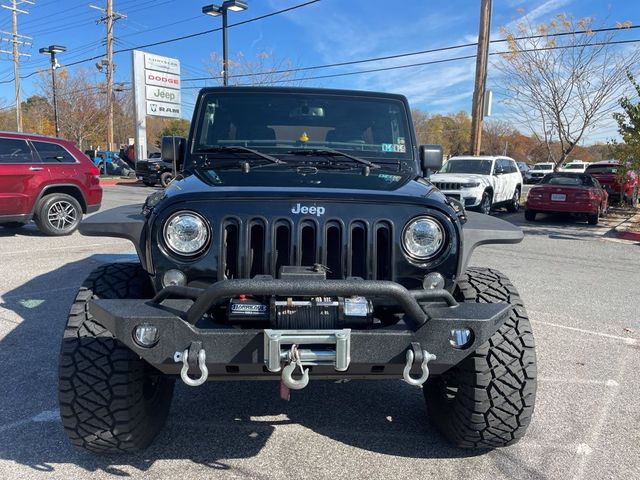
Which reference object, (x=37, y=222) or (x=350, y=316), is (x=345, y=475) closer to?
(x=350, y=316)

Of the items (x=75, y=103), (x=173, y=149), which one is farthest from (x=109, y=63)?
(x=173, y=149)

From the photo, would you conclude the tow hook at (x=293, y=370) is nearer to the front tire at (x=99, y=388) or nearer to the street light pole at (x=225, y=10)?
the front tire at (x=99, y=388)

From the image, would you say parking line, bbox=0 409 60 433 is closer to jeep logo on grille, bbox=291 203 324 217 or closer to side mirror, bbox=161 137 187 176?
side mirror, bbox=161 137 187 176

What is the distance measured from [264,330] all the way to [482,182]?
1316 centimetres

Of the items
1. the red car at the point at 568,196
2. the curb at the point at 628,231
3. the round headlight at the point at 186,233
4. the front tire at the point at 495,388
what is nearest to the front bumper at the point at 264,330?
the round headlight at the point at 186,233

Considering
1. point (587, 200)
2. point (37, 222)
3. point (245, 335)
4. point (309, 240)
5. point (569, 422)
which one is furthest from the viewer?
point (587, 200)

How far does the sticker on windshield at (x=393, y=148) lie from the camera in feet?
12.1

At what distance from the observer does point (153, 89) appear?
24.8 meters

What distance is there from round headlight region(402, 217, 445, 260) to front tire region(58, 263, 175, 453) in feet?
4.41

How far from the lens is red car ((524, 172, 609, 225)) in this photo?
1355cm

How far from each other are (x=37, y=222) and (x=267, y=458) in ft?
26.6

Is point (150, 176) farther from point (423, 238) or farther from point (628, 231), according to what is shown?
point (423, 238)

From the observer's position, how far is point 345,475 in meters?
2.58

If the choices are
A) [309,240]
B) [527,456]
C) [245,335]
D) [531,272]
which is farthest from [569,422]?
[531,272]
